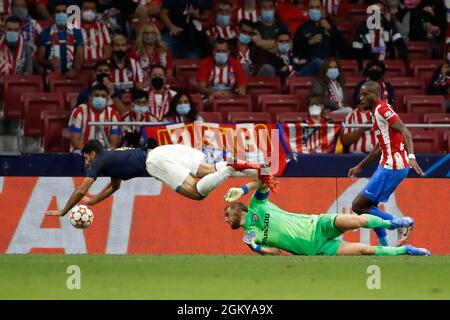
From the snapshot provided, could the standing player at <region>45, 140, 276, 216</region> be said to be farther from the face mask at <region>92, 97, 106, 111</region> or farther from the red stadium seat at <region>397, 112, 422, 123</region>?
the red stadium seat at <region>397, 112, 422, 123</region>

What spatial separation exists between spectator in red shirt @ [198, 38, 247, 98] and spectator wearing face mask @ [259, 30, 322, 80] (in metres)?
0.80

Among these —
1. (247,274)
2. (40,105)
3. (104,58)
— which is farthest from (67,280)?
(104,58)

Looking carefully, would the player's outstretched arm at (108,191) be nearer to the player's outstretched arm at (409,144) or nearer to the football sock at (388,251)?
the football sock at (388,251)

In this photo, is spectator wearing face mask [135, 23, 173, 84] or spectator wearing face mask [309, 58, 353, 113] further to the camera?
spectator wearing face mask [135, 23, 173, 84]

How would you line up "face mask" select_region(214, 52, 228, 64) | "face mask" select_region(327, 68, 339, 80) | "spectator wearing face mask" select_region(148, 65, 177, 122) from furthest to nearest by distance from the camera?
"face mask" select_region(214, 52, 228, 64), "face mask" select_region(327, 68, 339, 80), "spectator wearing face mask" select_region(148, 65, 177, 122)

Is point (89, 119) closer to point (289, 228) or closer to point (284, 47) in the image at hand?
point (284, 47)

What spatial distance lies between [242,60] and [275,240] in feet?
23.2

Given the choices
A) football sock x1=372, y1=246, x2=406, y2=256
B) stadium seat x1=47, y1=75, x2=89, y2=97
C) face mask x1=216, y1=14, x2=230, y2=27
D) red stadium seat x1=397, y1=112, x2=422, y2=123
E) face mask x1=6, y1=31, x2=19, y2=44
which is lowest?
football sock x1=372, y1=246, x2=406, y2=256

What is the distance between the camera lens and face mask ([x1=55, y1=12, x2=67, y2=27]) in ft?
76.8

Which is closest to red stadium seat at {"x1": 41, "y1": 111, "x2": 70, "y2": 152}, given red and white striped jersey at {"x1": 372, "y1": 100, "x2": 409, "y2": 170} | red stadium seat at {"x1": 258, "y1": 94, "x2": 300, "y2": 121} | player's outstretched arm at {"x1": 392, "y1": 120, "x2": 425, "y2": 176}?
red stadium seat at {"x1": 258, "y1": 94, "x2": 300, "y2": 121}

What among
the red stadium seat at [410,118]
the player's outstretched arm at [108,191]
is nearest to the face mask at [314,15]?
the red stadium seat at [410,118]

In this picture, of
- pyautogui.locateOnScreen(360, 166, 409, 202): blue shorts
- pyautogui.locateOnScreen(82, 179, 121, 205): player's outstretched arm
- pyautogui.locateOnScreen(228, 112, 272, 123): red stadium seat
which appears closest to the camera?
pyautogui.locateOnScreen(360, 166, 409, 202): blue shorts
